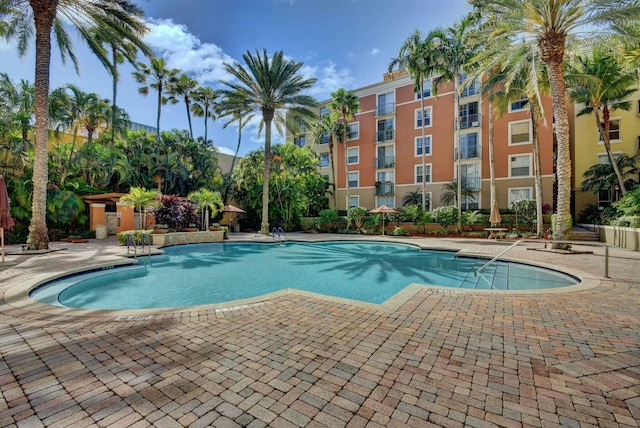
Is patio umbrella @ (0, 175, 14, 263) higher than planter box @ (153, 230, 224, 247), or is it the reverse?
patio umbrella @ (0, 175, 14, 263)

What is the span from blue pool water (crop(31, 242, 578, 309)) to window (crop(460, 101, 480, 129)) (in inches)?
645

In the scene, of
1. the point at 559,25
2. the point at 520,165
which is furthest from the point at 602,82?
the point at 559,25

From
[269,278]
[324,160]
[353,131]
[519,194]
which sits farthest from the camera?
[324,160]

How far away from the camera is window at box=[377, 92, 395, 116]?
94.2 ft

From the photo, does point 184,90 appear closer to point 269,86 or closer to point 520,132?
point 269,86

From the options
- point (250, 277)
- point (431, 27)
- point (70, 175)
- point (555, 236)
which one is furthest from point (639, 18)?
point (70, 175)

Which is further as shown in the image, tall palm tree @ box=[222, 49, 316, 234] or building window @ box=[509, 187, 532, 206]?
building window @ box=[509, 187, 532, 206]

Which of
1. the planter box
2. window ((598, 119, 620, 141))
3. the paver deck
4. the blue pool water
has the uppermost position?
window ((598, 119, 620, 141))

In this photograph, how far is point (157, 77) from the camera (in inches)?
1047

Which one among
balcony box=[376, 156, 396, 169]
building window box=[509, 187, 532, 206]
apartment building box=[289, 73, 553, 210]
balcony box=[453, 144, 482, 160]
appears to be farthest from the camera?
balcony box=[376, 156, 396, 169]

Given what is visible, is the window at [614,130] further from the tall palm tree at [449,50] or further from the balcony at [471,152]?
the tall palm tree at [449,50]

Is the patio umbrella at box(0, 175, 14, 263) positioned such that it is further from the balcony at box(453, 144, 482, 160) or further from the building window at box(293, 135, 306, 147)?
the building window at box(293, 135, 306, 147)

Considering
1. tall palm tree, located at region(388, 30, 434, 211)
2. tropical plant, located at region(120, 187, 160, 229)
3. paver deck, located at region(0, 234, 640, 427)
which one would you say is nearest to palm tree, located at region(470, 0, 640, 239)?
tall palm tree, located at region(388, 30, 434, 211)

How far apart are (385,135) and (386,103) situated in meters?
3.17
